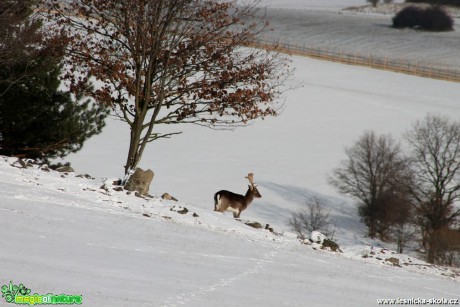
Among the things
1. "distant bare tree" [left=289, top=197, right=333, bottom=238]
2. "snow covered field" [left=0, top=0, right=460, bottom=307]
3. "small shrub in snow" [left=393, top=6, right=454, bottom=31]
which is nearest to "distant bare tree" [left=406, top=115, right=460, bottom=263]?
"distant bare tree" [left=289, top=197, right=333, bottom=238]

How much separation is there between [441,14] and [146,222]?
108m

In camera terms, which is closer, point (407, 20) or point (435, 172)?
point (435, 172)

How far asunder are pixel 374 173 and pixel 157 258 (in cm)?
5267

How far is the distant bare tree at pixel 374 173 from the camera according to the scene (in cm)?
5781


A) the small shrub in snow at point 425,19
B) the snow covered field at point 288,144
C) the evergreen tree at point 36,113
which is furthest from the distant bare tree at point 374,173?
the small shrub in snow at point 425,19

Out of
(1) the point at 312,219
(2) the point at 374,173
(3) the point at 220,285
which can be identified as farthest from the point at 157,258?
(2) the point at 374,173

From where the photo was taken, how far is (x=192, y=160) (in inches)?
2124

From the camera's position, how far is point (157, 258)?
13.5 meters

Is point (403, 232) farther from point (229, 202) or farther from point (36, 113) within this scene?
point (229, 202)

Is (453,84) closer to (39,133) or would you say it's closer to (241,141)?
(241,141)

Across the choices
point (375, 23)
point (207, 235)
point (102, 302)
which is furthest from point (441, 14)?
point (102, 302)

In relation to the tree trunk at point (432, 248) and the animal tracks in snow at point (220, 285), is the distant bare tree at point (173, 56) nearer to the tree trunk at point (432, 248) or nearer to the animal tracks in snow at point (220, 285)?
the animal tracks in snow at point (220, 285)

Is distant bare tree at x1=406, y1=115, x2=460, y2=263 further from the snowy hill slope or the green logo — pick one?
the green logo

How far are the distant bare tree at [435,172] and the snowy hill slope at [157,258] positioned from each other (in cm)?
3821
